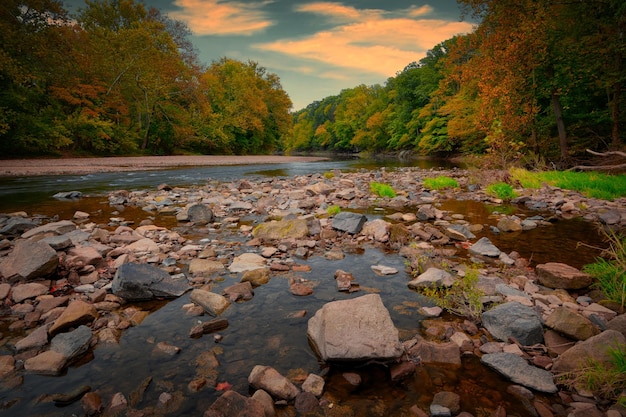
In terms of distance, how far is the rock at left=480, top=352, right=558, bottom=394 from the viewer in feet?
8.57

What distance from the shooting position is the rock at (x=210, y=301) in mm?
3860

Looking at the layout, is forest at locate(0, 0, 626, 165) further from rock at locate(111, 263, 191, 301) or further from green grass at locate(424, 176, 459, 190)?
rock at locate(111, 263, 191, 301)

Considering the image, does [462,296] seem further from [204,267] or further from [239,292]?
[204,267]

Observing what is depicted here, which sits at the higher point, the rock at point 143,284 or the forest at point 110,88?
the forest at point 110,88

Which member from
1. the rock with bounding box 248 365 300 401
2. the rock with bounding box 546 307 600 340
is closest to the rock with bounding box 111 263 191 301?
the rock with bounding box 248 365 300 401

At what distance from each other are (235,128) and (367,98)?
38.0 m

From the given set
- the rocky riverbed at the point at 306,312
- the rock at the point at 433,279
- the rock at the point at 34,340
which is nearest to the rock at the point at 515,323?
the rocky riverbed at the point at 306,312

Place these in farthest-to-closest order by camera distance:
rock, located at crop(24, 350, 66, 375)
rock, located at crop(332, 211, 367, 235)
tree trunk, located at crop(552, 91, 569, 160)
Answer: tree trunk, located at crop(552, 91, 569, 160), rock, located at crop(332, 211, 367, 235), rock, located at crop(24, 350, 66, 375)

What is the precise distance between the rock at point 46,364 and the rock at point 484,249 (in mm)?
6161

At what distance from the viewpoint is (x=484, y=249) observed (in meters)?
5.77

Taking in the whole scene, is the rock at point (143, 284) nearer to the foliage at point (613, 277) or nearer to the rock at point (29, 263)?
the rock at point (29, 263)

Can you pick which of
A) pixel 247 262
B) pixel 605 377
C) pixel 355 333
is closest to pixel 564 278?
pixel 605 377

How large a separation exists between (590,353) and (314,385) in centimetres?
237

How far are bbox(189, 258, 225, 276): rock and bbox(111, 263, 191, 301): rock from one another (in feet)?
1.76
